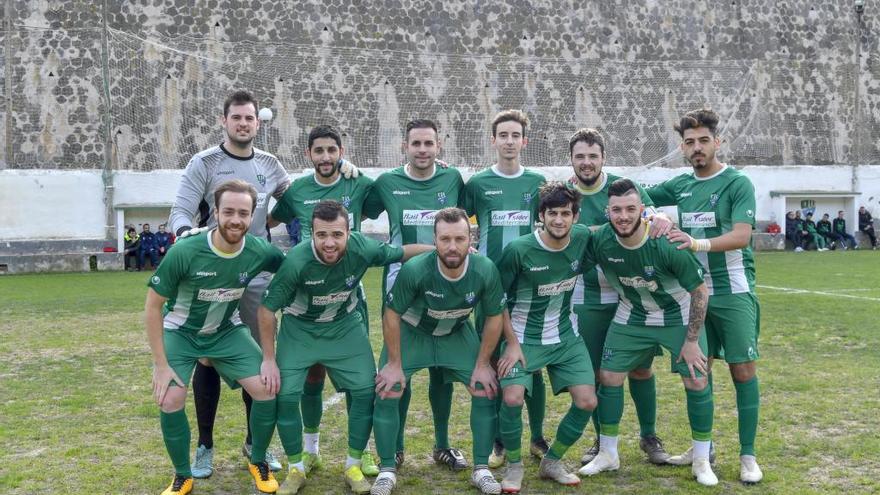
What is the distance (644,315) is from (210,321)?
2294 millimetres

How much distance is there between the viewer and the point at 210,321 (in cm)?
436

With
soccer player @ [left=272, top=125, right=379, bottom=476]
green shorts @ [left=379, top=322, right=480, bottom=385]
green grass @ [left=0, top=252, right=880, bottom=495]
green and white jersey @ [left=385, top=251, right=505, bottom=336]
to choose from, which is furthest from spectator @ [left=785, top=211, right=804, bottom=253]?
green and white jersey @ [left=385, top=251, right=505, bottom=336]

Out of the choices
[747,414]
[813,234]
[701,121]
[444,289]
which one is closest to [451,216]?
[444,289]

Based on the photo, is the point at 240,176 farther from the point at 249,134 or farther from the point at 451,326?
the point at 451,326

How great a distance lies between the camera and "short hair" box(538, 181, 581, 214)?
428 centimetres

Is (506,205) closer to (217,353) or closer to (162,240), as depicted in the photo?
(217,353)

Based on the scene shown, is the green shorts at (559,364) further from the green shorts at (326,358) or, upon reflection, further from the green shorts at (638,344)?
the green shorts at (326,358)

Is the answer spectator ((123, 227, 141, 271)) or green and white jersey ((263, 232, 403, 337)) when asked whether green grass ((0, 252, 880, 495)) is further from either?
spectator ((123, 227, 141, 271))

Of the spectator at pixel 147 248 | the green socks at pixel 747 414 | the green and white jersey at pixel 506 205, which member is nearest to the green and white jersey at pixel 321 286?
the green and white jersey at pixel 506 205

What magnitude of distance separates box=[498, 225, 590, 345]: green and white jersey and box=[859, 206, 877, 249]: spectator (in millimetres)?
23276

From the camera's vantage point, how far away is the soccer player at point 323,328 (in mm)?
4258

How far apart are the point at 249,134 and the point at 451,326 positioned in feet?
5.40

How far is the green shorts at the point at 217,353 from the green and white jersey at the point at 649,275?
187cm

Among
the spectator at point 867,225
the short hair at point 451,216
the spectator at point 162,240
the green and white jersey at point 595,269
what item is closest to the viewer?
the short hair at point 451,216
